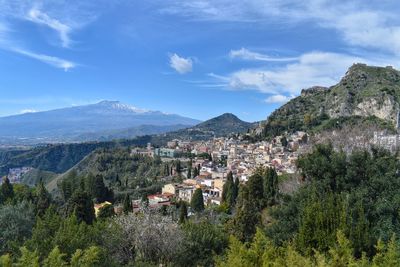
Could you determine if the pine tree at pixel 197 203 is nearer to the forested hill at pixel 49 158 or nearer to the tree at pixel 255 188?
the tree at pixel 255 188

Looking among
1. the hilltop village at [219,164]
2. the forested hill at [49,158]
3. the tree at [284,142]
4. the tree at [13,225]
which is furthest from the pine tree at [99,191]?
the forested hill at [49,158]

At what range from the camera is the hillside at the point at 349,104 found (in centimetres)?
7944

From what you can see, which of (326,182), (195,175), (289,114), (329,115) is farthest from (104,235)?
(289,114)

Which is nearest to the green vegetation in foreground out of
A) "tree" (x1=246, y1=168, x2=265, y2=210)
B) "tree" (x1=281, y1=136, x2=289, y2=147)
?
"tree" (x1=246, y1=168, x2=265, y2=210)

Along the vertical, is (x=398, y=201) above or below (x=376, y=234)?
above

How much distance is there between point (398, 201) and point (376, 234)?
4.67 feet

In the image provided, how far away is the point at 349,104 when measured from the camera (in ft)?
285

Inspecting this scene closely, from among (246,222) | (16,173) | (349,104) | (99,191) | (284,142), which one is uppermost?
(349,104)

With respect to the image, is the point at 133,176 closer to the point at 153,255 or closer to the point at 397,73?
the point at 153,255

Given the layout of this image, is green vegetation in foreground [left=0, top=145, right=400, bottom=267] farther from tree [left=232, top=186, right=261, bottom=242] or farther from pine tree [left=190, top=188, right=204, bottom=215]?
pine tree [left=190, top=188, right=204, bottom=215]

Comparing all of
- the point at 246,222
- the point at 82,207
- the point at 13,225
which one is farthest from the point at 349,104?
the point at 13,225

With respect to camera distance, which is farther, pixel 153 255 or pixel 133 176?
pixel 133 176

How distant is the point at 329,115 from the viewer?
291ft

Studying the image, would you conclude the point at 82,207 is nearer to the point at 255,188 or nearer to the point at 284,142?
the point at 255,188
